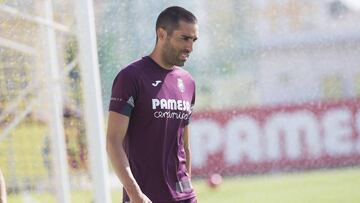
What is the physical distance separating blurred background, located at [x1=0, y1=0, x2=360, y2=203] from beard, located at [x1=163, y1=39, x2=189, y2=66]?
4.52 feet

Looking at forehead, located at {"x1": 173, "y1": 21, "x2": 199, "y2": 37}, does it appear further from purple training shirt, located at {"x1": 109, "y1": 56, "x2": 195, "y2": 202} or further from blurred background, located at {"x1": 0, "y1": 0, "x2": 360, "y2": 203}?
blurred background, located at {"x1": 0, "y1": 0, "x2": 360, "y2": 203}

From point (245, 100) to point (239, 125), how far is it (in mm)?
2626

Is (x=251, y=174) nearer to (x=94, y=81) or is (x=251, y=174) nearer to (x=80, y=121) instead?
(x=80, y=121)

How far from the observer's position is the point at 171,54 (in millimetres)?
4125

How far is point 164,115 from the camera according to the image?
4.07 m

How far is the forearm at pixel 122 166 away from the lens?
3.85 metres

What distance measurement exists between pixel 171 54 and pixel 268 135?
411 inches

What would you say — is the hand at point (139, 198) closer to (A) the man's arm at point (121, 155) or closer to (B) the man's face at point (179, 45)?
(A) the man's arm at point (121, 155)

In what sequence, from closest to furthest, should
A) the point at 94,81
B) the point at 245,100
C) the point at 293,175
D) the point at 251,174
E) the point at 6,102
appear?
the point at 94,81, the point at 6,102, the point at 245,100, the point at 293,175, the point at 251,174

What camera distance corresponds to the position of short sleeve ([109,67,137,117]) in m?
3.97

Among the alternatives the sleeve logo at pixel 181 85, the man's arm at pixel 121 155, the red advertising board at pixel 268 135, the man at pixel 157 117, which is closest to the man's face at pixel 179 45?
the man at pixel 157 117

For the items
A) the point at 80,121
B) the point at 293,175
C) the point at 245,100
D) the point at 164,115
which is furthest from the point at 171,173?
the point at 293,175

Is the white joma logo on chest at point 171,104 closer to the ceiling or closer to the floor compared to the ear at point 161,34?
closer to the floor

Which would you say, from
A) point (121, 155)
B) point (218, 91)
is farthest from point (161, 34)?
point (218, 91)
